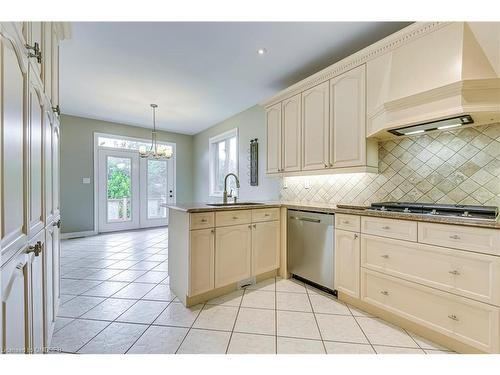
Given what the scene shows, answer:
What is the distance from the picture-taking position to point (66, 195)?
15.6 feet

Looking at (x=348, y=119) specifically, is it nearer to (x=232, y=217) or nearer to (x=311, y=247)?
(x=311, y=247)

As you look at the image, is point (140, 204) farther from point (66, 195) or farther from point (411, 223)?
point (411, 223)

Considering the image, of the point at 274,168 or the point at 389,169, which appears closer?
the point at 389,169

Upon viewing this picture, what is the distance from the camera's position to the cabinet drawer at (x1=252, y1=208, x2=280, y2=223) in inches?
98.3

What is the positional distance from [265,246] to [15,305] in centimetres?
205

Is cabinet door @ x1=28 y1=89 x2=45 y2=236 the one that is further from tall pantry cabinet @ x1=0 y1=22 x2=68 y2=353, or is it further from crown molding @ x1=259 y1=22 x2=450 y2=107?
crown molding @ x1=259 y1=22 x2=450 y2=107

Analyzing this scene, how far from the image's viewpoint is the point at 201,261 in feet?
6.95

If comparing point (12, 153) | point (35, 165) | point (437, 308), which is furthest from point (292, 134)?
point (12, 153)

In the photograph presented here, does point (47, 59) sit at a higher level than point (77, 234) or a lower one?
higher

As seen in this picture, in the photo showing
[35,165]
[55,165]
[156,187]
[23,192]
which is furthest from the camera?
[156,187]

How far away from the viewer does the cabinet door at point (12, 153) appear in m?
0.74

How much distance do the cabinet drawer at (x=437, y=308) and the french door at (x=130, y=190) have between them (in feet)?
15.4
